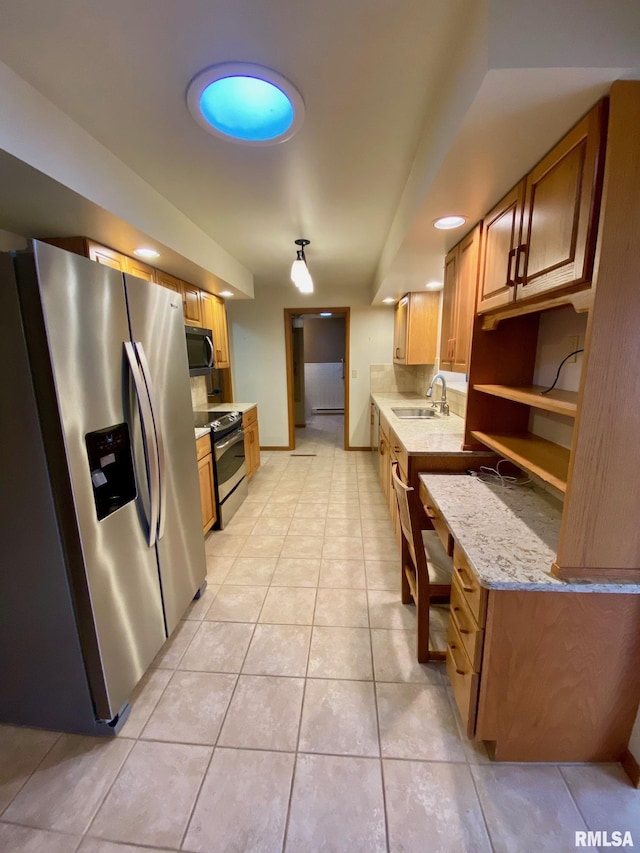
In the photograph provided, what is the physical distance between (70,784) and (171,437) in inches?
52.5

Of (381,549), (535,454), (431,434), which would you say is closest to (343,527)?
(381,549)

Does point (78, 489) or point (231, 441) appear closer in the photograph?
point (78, 489)

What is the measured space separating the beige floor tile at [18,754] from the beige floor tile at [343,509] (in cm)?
206

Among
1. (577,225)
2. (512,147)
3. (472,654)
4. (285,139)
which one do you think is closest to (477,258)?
(512,147)

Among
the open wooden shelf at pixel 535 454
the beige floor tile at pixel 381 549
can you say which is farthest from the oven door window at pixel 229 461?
the open wooden shelf at pixel 535 454

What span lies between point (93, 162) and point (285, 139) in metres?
0.85

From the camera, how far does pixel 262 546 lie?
2.65 meters

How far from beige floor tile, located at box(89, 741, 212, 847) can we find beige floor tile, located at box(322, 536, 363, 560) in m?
1.36

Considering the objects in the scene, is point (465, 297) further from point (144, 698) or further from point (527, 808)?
point (144, 698)

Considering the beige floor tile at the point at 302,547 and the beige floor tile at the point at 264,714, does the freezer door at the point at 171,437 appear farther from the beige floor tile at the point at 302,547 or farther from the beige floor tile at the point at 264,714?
the beige floor tile at the point at 302,547

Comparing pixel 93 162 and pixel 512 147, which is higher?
pixel 93 162

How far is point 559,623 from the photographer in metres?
1.08

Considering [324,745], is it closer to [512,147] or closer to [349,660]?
[349,660]

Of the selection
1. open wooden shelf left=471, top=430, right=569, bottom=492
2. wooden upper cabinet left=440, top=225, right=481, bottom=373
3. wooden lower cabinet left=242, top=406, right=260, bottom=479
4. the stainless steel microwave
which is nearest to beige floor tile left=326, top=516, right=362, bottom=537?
wooden lower cabinet left=242, top=406, right=260, bottom=479
